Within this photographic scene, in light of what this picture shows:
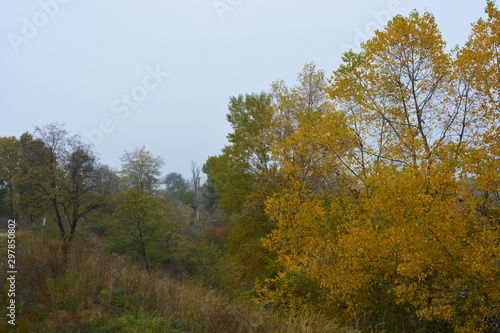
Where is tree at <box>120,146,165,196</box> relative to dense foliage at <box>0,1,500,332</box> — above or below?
above

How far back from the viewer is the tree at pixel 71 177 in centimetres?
1819

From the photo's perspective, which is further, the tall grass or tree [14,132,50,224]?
tree [14,132,50,224]

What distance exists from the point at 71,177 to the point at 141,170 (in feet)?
68.1

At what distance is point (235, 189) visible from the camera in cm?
1903

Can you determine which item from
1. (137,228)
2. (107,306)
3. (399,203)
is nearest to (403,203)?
(399,203)

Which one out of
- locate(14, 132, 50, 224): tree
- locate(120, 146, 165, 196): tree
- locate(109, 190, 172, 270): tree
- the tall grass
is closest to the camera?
the tall grass

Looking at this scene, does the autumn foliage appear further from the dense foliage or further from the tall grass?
the tall grass

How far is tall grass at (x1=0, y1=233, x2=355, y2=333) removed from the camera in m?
4.68

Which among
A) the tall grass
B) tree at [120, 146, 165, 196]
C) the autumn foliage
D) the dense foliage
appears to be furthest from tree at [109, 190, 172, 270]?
tree at [120, 146, 165, 196]

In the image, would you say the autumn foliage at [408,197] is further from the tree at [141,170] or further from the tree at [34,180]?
the tree at [141,170]

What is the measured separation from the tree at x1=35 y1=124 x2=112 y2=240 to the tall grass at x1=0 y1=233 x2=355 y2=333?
12973 millimetres

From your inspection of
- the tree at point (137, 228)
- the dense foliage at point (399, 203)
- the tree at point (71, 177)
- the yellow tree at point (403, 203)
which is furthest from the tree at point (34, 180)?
the yellow tree at point (403, 203)

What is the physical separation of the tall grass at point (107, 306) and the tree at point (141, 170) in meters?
33.1

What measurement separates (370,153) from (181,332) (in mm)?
7391
